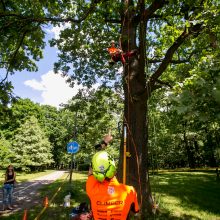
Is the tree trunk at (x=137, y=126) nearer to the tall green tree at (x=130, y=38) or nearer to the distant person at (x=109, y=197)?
the tall green tree at (x=130, y=38)

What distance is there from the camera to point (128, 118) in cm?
1190

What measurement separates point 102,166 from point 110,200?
55 centimetres

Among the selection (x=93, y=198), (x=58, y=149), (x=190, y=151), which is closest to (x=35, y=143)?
(x=58, y=149)

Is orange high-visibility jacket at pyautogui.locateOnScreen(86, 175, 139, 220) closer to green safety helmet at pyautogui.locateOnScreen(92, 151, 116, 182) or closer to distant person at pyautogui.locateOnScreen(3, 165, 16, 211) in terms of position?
green safety helmet at pyautogui.locateOnScreen(92, 151, 116, 182)

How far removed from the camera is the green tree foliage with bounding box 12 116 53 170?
2395 inches

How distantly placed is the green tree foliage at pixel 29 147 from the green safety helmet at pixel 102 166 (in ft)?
192

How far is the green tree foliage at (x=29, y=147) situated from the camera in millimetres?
60844

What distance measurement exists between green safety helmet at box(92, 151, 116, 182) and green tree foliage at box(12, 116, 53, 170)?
5855cm

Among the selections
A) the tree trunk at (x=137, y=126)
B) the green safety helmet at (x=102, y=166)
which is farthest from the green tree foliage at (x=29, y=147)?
the green safety helmet at (x=102, y=166)

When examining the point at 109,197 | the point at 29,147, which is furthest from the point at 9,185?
the point at 29,147

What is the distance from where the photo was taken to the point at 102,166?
3939mm

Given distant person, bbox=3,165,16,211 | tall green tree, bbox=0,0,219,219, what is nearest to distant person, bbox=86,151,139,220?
tall green tree, bbox=0,0,219,219

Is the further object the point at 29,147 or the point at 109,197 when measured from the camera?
the point at 29,147

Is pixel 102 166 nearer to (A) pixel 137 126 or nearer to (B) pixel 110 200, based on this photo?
(B) pixel 110 200
